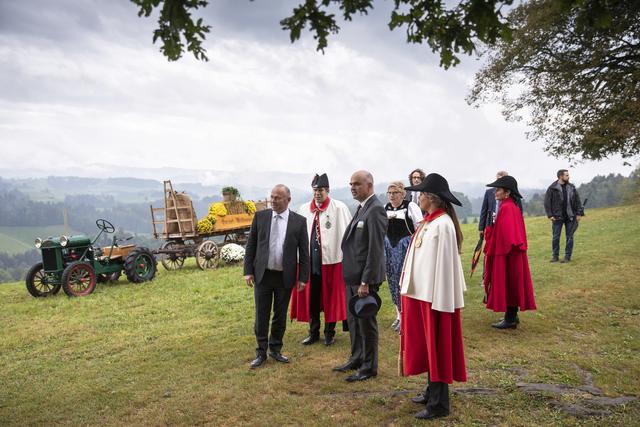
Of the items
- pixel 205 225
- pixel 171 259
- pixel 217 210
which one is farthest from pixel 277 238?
pixel 217 210

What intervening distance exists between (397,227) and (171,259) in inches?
412

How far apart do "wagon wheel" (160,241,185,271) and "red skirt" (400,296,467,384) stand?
11781 millimetres

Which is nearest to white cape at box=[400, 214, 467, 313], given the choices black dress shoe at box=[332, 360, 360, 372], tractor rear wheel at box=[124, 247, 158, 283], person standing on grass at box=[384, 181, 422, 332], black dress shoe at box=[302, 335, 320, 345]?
black dress shoe at box=[332, 360, 360, 372]

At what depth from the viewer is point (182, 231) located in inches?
609

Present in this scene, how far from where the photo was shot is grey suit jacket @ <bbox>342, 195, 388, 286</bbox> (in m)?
5.19

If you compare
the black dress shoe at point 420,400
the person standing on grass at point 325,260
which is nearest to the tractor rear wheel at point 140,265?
the person standing on grass at point 325,260

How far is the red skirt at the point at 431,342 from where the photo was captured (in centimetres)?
431

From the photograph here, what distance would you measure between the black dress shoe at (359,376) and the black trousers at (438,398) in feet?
3.47

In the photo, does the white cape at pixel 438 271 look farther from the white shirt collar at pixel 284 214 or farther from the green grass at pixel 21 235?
the green grass at pixel 21 235

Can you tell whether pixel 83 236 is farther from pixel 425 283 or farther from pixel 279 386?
pixel 425 283

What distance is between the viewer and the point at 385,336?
7035 millimetres

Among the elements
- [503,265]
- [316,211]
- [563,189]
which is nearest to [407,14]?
[316,211]

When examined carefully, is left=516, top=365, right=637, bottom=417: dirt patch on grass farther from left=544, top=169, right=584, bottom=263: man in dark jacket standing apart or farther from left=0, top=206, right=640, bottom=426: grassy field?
left=544, top=169, right=584, bottom=263: man in dark jacket standing apart

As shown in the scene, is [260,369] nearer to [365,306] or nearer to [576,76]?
[365,306]
